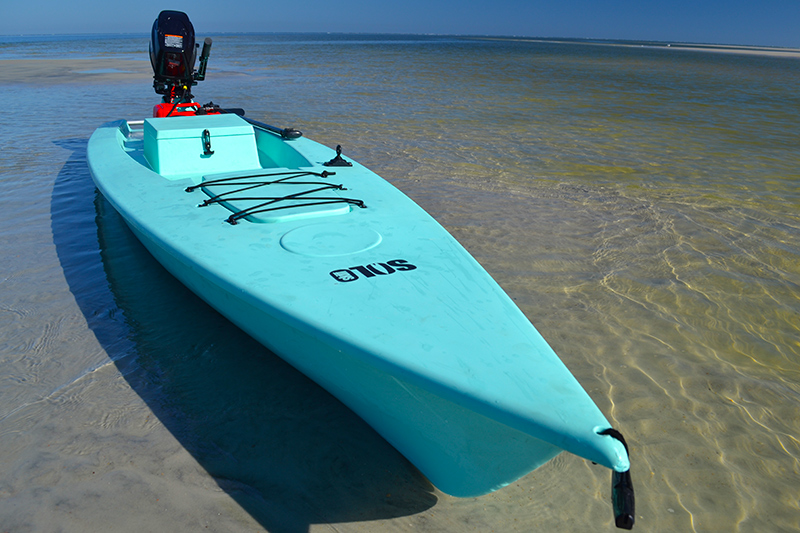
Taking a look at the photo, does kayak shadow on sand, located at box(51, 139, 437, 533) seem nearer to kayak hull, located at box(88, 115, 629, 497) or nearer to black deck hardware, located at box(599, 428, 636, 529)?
kayak hull, located at box(88, 115, 629, 497)

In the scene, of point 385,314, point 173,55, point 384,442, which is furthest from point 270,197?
point 173,55

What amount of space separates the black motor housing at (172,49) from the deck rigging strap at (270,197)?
122 inches

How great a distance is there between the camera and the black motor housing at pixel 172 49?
5906 mm

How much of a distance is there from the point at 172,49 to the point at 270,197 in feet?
12.2

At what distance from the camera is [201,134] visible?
4.56 m

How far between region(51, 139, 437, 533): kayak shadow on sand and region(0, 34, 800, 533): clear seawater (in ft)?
0.04

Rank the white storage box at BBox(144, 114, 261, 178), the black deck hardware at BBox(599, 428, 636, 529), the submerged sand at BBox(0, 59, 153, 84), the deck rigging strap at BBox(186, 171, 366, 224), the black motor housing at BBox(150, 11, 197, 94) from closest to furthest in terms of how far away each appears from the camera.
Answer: the black deck hardware at BBox(599, 428, 636, 529)
the deck rigging strap at BBox(186, 171, 366, 224)
the white storage box at BBox(144, 114, 261, 178)
the black motor housing at BBox(150, 11, 197, 94)
the submerged sand at BBox(0, 59, 153, 84)

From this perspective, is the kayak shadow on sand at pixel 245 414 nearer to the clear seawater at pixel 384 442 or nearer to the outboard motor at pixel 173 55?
the clear seawater at pixel 384 442

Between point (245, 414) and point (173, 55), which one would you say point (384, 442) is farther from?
point (173, 55)

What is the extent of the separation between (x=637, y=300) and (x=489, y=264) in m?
1.07

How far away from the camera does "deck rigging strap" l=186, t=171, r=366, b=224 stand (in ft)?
10.4

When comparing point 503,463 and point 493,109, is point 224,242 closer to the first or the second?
point 503,463

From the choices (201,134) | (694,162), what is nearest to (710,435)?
(201,134)

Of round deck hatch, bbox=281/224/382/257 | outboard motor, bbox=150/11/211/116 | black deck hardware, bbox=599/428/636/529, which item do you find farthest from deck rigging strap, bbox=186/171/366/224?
outboard motor, bbox=150/11/211/116
